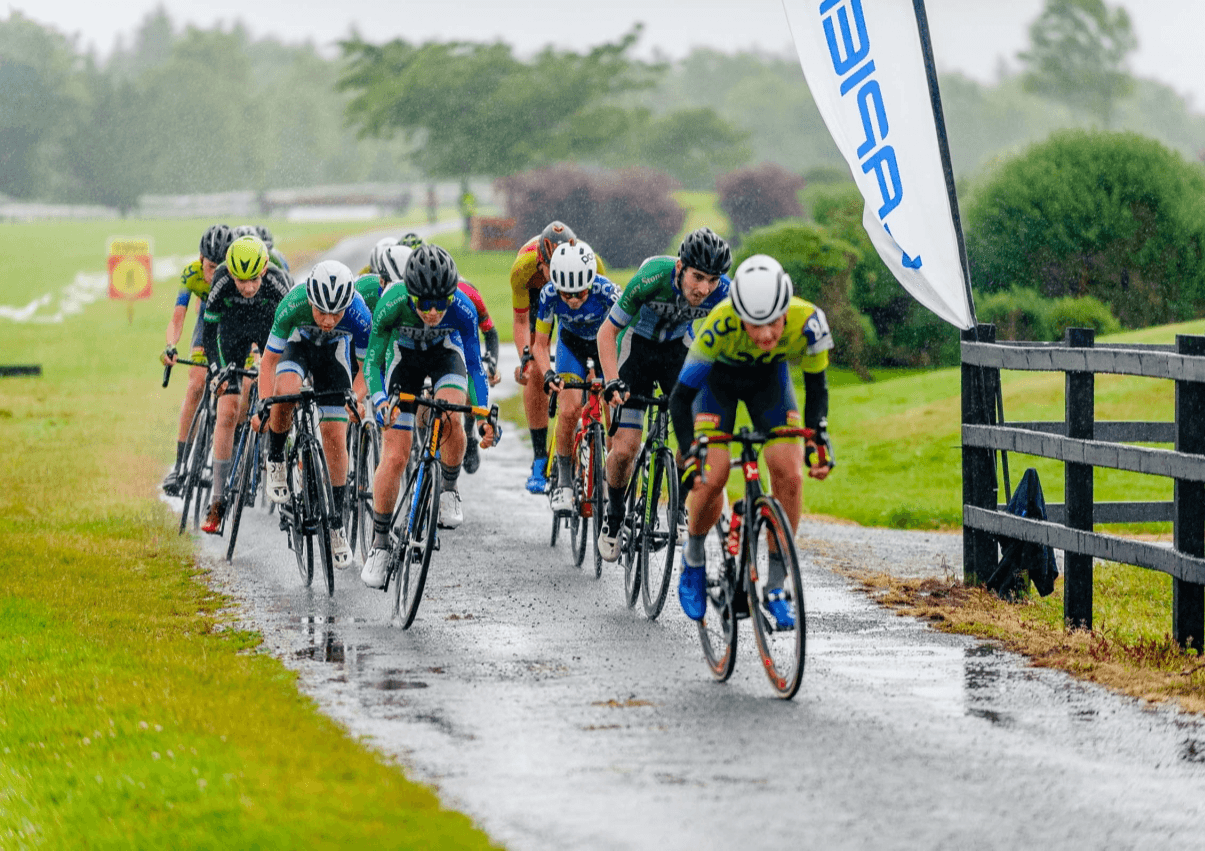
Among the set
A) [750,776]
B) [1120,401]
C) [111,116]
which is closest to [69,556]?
[750,776]

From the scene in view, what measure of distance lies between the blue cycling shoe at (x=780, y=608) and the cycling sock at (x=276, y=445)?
439 centimetres

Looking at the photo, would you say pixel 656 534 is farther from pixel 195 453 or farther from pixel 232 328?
pixel 195 453

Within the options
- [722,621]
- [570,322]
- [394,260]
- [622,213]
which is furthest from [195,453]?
[622,213]

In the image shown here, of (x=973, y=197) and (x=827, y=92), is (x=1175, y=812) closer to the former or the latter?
(x=827, y=92)

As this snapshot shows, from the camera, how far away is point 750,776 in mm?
6180

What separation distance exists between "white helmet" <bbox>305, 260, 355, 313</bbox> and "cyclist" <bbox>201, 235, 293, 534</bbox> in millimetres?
1771

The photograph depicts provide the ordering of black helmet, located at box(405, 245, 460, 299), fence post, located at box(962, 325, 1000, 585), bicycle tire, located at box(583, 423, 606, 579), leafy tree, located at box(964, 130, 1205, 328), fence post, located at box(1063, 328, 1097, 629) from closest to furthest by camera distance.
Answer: fence post, located at box(1063, 328, 1097, 629) → black helmet, located at box(405, 245, 460, 299) → fence post, located at box(962, 325, 1000, 585) → bicycle tire, located at box(583, 423, 606, 579) → leafy tree, located at box(964, 130, 1205, 328)

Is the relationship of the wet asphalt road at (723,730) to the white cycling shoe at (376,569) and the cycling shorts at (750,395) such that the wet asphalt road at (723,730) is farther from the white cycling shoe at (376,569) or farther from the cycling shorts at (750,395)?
the cycling shorts at (750,395)

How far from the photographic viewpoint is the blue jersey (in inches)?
448

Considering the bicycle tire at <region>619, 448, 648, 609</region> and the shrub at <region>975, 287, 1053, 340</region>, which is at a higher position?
the shrub at <region>975, 287, 1053, 340</region>

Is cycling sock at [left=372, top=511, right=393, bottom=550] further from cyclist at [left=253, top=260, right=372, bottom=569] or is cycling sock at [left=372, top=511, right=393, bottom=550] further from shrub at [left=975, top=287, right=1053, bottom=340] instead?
shrub at [left=975, top=287, right=1053, bottom=340]

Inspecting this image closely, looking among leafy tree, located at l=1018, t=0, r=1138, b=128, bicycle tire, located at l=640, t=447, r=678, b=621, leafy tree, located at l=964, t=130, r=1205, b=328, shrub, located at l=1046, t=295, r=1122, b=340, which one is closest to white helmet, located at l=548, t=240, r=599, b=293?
bicycle tire, located at l=640, t=447, r=678, b=621

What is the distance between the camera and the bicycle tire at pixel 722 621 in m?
7.67

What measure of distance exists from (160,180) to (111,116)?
5.55 metres
